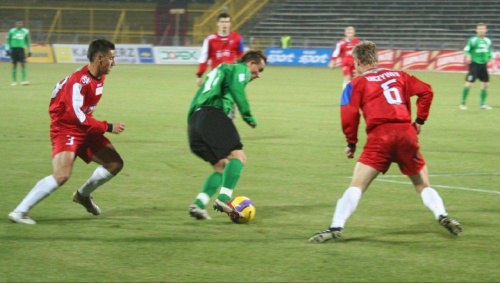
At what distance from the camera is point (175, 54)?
43.7 m

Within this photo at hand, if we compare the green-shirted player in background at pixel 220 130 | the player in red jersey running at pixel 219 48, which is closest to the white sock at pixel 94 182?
the green-shirted player in background at pixel 220 130

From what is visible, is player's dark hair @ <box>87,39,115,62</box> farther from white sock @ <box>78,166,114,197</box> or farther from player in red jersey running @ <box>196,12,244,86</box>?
player in red jersey running @ <box>196,12,244,86</box>

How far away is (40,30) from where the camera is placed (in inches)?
2028

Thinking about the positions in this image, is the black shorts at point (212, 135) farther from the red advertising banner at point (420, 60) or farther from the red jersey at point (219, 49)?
the red advertising banner at point (420, 60)

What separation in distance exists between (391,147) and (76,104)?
8.90ft

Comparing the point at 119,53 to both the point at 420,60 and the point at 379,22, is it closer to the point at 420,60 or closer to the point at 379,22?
the point at 379,22

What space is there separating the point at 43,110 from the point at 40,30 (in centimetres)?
3570

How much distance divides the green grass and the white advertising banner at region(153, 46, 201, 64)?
2861cm

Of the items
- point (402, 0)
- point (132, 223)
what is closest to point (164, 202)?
point (132, 223)

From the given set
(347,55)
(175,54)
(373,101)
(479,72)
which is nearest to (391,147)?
(373,101)

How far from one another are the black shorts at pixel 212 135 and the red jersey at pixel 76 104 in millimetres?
807

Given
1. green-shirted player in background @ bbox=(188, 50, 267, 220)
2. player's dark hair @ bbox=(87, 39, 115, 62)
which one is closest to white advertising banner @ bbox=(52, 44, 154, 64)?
player's dark hair @ bbox=(87, 39, 115, 62)

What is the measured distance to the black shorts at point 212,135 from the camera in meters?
6.96

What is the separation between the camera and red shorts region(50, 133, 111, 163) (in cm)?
690
